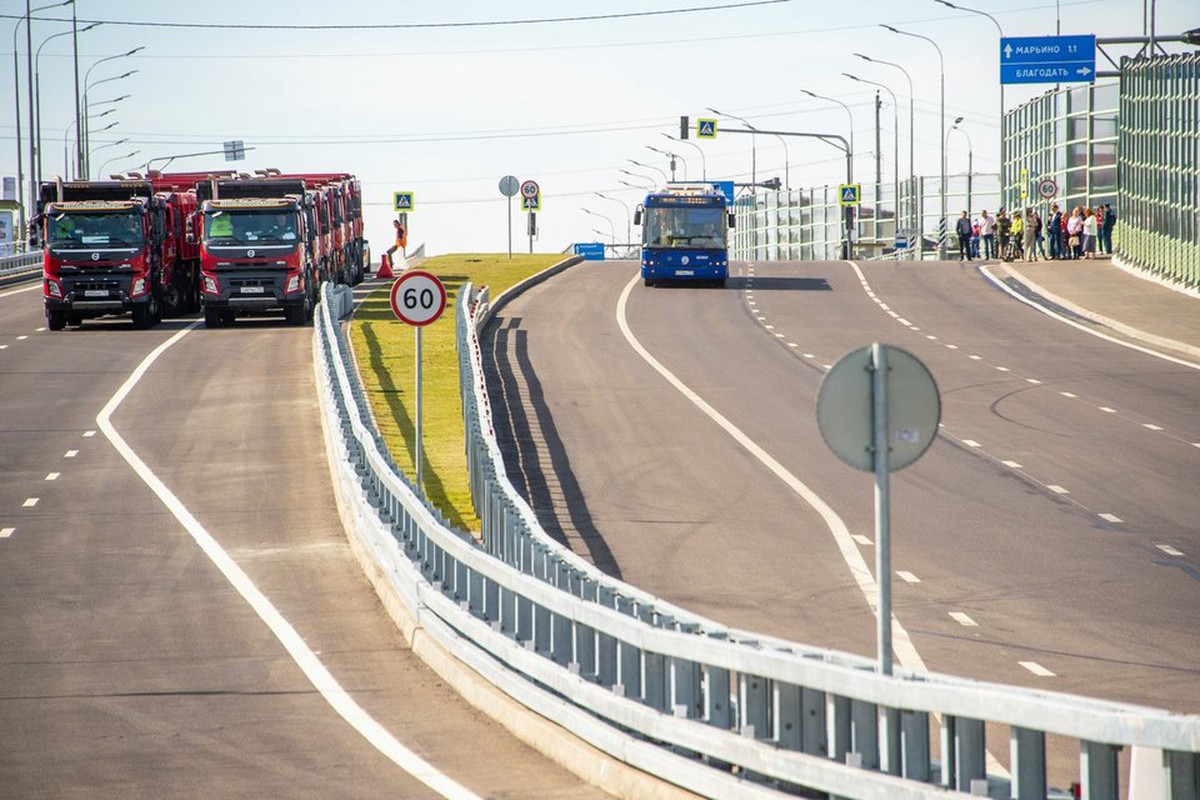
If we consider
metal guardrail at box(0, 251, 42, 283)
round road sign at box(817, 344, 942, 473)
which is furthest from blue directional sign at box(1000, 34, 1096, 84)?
round road sign at box(817, 344, 942, 473)

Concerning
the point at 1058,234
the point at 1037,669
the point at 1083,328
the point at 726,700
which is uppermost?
the point at 1058,234

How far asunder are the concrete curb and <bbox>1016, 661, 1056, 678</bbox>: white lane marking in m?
24.1

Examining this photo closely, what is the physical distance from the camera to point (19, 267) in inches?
2830

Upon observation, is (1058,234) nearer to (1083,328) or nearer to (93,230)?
(1083,328)

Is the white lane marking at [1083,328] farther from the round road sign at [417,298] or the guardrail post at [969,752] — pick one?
the guardrail post at [969,752]

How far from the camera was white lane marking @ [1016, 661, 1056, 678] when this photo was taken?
46.0ft

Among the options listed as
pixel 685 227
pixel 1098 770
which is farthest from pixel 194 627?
pixel 685 227

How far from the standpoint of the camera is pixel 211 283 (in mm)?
42969

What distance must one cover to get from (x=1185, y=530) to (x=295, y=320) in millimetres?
27960

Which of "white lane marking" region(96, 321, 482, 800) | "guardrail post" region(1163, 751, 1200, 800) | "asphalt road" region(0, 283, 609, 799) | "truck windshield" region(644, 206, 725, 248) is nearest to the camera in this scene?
"guardrail post" region(1163, 751, 1200, 800)

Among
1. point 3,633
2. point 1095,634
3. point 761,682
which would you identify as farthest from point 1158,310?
point 761,682

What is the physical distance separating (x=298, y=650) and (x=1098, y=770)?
9.07 m

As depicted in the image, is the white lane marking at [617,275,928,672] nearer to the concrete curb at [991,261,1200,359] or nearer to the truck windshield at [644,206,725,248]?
the concrete curb at [991,261,1200,359]

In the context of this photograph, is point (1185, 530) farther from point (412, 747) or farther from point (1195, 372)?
point (1195, 372)
